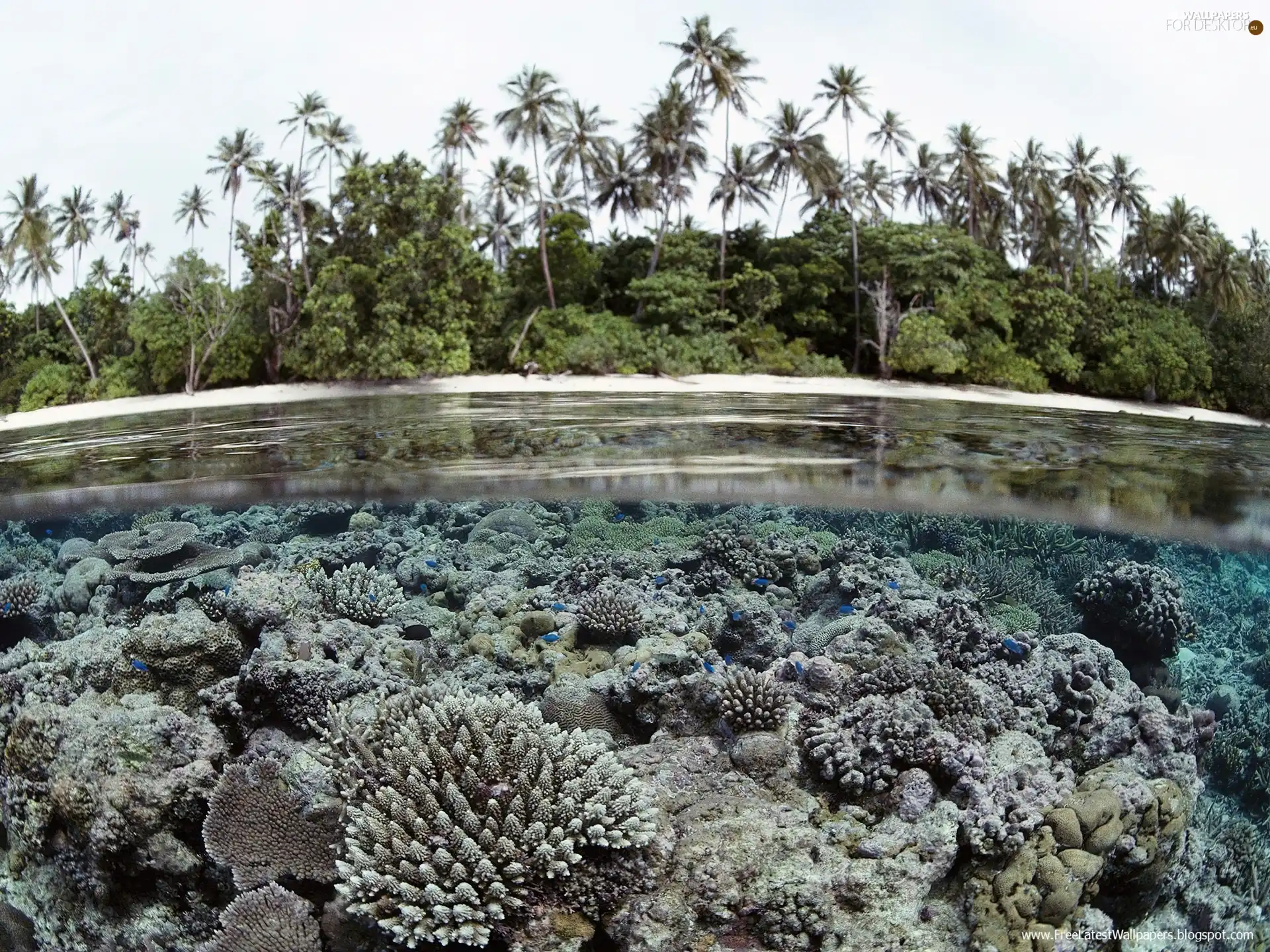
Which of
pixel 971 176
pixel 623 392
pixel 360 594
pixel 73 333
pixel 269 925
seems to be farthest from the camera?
pixel 971 176

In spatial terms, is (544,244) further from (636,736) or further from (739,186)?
(636,736)

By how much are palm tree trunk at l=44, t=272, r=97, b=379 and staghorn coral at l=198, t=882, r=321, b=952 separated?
978 centimetres

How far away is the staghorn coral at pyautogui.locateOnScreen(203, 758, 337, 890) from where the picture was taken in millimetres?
6574

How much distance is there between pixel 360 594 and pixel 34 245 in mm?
9547

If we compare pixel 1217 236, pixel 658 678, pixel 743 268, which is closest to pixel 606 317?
pixel 743 268

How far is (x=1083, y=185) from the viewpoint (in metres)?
15.0

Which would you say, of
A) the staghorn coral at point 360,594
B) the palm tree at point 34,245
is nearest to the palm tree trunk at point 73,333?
the palm tree at point 34,245

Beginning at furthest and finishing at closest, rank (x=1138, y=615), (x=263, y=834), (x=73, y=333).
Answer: (x=73, y=333) → (x=1138, y=615) → (x=263, y=834)

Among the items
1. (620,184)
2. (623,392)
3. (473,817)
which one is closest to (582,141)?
(620,184)

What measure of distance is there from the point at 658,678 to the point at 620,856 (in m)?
1.55

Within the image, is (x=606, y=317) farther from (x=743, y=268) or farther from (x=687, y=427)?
(x=687, y=427)

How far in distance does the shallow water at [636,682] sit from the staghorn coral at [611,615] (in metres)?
0.02

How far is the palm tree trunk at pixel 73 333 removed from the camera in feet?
45.6

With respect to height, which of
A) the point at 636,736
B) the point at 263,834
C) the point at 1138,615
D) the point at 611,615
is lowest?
the point at 263,834
